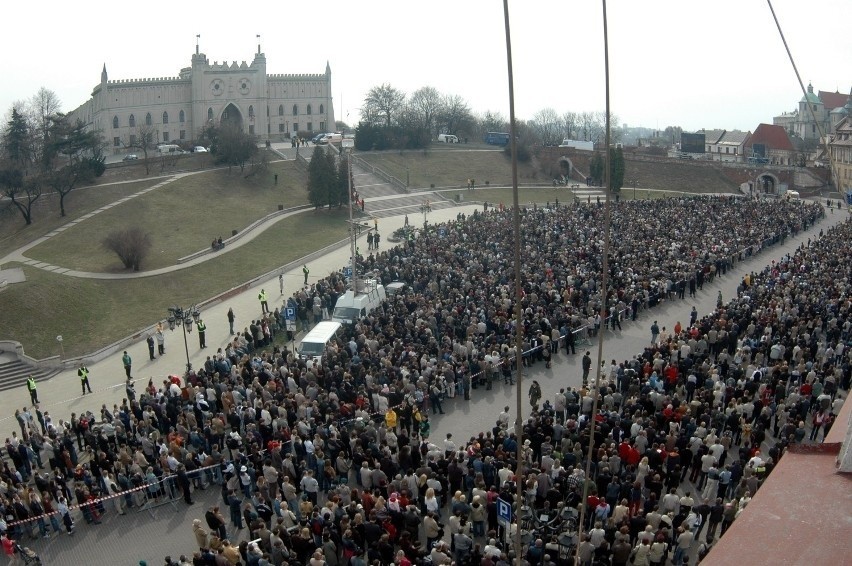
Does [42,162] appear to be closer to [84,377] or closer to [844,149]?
[84,377]

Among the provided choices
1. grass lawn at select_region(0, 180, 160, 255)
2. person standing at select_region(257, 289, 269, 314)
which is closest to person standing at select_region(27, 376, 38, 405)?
person standing at select_region(257, 289, 269, 314)

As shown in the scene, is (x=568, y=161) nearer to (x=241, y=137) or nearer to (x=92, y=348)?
(x=241, y=137)

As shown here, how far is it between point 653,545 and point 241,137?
2186 inches

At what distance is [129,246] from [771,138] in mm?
80381

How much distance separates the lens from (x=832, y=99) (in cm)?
11794

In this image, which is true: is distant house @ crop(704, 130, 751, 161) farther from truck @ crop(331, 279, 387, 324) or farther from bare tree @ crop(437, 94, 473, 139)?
truck @ crop(331, 279, 387, 324)

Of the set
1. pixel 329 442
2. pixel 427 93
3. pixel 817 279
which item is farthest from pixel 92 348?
pixel 427 93

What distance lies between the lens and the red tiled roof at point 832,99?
11662 cm

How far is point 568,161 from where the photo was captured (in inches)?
3063

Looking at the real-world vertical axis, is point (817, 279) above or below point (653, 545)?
above

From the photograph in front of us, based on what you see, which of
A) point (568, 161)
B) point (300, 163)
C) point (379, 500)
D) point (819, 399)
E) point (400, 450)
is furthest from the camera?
point (568, 161)

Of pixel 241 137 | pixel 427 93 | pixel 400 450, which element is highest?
pixel 427 93

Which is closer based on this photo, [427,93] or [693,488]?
[693,488]

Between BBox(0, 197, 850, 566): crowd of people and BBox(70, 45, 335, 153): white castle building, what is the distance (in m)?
66.2
